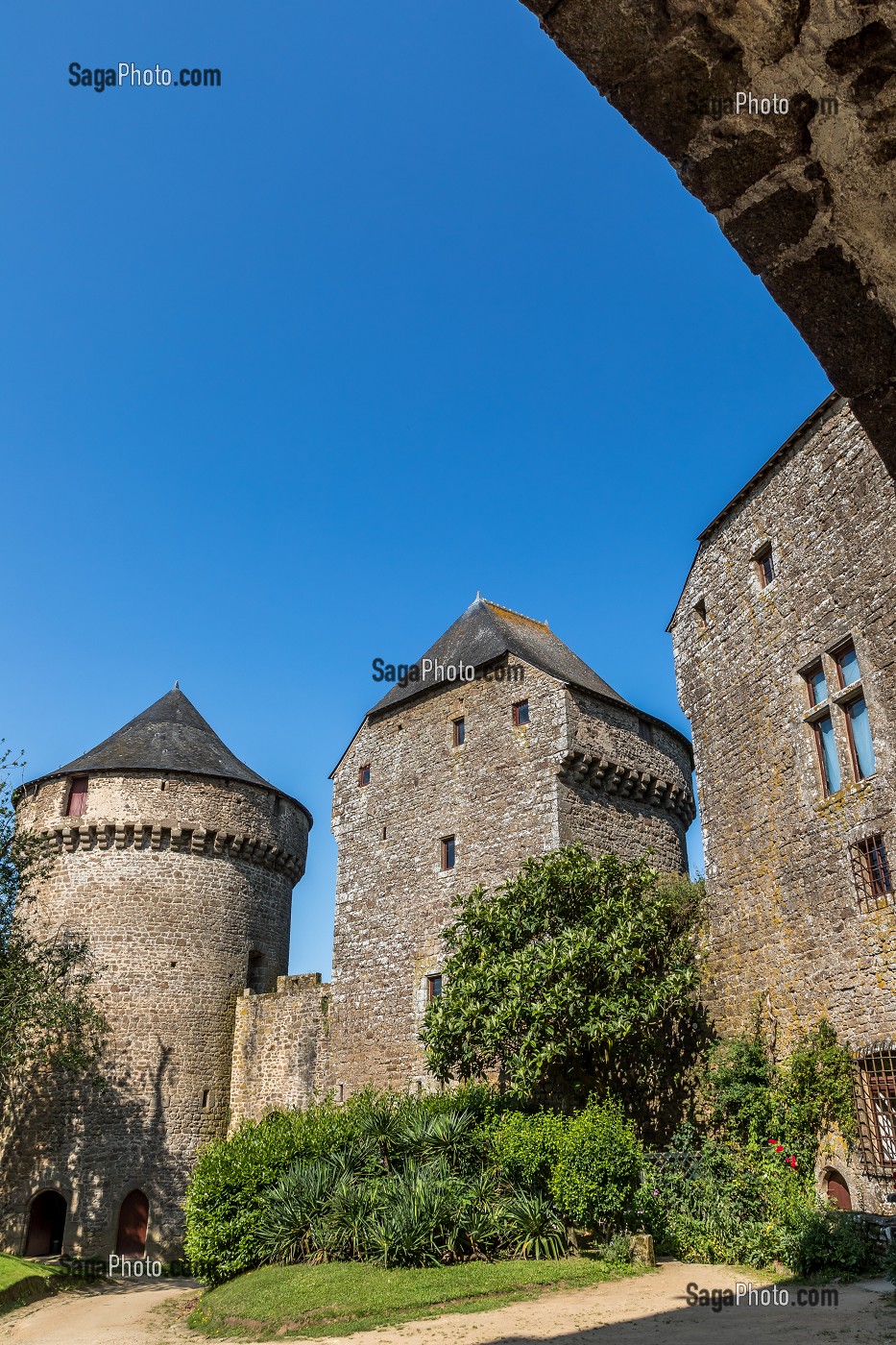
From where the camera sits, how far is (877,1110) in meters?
10.2

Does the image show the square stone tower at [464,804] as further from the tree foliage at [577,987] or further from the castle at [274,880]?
the tree foliage at [577,987]

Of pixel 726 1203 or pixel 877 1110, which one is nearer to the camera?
pixel 877 1110

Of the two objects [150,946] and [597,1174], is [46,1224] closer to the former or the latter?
[150,946]

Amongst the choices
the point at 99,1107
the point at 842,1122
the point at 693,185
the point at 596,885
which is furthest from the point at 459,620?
the point at 693,185

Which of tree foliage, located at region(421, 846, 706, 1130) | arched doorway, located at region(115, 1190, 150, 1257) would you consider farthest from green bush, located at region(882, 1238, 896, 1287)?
arched doorway, located at region(115, 1190, 150, 1257)

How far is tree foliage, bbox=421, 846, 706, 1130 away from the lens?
1421 centimetres

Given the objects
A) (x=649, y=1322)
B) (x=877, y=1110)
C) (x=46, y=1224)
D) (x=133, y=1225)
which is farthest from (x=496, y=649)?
(x=46, y=1224)

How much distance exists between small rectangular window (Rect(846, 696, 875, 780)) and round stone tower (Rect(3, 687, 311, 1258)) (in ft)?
61.0

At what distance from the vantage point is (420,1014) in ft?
64.9

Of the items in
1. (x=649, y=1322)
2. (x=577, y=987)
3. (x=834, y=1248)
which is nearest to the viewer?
(x=649, y=1322)

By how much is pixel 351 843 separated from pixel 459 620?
6.51 meters

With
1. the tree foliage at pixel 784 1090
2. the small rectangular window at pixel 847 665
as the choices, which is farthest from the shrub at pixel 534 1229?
the small rectangular window at pixel 847 665

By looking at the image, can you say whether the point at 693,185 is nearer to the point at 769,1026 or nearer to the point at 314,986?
the point at 769,1026

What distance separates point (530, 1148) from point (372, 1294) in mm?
2903
